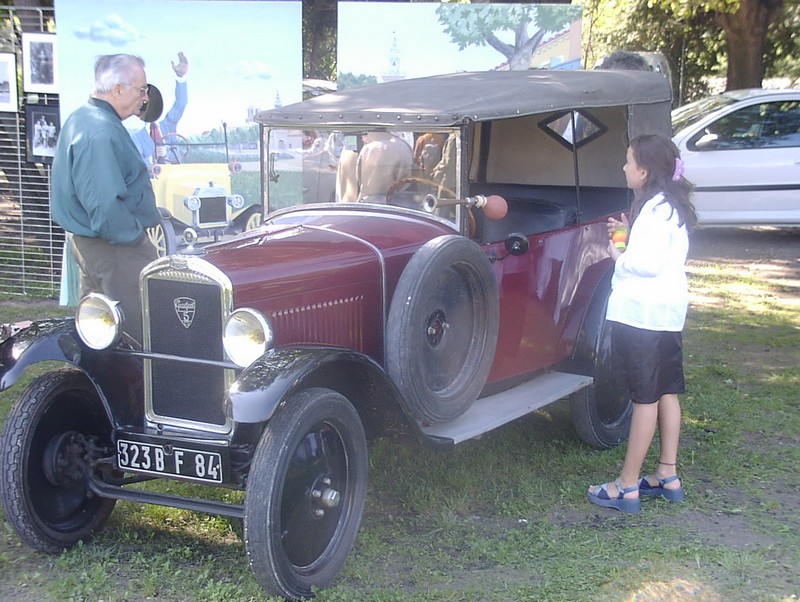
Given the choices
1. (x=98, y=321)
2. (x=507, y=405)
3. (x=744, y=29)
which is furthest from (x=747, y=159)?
(x=98, y=321)

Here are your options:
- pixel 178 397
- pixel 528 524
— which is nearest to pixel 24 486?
pixel 178 397

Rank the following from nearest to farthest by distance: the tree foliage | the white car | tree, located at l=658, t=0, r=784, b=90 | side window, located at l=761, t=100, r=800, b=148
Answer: the white car, side window, located at l=761, t=100, r=800, b=148, tree, located at l=658, t=0, r=784, b=90, the tree foliage

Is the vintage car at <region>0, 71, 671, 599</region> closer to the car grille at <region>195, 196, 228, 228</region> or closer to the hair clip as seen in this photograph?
the hair clip

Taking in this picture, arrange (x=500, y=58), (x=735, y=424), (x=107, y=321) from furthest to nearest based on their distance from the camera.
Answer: (x=500, y=58) < (x=735, y=424) < (x=107, y=321)

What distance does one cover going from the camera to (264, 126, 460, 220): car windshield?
430 centimetres

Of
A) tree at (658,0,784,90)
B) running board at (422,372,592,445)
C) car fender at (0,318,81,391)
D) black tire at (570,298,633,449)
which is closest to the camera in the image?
car fender at (0,318,81,391)

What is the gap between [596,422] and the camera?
4.95 m

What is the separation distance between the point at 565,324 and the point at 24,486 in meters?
2.77

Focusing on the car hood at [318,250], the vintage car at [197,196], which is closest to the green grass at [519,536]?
the car hood at [318,250]

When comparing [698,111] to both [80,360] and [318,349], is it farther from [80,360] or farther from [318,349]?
[80,360]

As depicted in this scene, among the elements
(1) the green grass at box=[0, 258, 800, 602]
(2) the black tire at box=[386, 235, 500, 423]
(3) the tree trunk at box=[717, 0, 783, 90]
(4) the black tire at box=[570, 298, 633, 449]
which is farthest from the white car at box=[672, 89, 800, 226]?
(2) the black tire at box=[386, 235, 500, 423]

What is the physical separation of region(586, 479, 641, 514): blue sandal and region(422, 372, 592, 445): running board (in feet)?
1.60

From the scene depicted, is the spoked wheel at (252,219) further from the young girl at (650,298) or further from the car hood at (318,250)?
the young girl at (650,298)

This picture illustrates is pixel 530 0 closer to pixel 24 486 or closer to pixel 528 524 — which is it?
pixel 528 524
